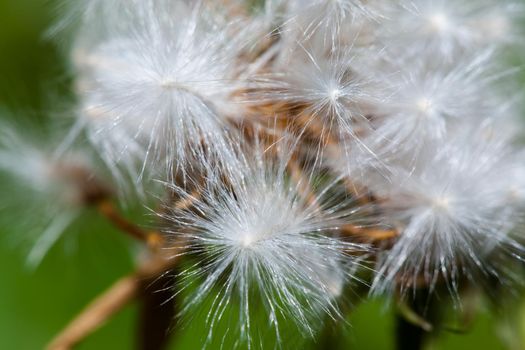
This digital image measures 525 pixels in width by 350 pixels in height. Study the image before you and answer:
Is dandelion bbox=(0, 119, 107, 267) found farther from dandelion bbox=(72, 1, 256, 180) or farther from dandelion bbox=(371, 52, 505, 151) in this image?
dandelion bbox=(371, 52, 505, 151)

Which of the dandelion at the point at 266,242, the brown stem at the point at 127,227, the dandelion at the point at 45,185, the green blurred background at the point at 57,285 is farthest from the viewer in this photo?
the green blurred background at the point at 57,285

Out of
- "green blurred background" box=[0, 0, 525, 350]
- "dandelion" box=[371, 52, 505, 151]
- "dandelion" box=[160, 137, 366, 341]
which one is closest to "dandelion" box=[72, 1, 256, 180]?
"dandelion" box=[160, 137, 366, 341]

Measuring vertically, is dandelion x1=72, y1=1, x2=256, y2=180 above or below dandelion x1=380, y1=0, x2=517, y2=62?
below

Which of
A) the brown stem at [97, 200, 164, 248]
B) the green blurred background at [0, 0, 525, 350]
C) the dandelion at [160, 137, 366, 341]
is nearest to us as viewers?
the dandelion at [160, 137, 366, 341]

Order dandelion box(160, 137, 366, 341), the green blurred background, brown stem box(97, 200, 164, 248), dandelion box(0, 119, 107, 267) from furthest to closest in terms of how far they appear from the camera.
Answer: the green blurred background
dandelion box(0, 119, 107, 267)
brown stem box(97, 200, 164, 248)
dandelion box(160, 137, 366, 341)

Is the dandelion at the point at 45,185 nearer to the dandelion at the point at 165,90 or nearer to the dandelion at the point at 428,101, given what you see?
the dandelion at the point at 165,90

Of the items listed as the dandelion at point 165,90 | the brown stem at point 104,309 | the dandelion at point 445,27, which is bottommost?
the brown stem at point 104,309

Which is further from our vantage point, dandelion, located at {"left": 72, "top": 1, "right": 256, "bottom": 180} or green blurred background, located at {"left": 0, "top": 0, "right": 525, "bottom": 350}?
green blurred background, located at {"left": 0, "top": 0, "right": 525, "bottom": 350}

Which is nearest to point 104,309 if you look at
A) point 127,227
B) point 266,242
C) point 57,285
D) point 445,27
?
point 127,227

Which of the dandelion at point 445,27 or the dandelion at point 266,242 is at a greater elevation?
the dandelion at point 445,27

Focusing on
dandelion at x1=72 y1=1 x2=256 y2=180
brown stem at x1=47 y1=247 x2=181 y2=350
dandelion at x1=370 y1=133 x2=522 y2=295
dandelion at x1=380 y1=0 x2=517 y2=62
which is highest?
dandelion at x1=380 y1=0 x2=517 y2=62

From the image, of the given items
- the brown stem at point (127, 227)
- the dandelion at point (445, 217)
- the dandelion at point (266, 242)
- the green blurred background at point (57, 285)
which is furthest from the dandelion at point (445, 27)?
the green blurred background at point (57, 285)

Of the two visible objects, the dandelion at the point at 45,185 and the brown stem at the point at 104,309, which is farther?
the dandelion at the point at 45,185

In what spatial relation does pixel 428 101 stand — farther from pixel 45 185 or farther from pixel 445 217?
pixel 45 185
